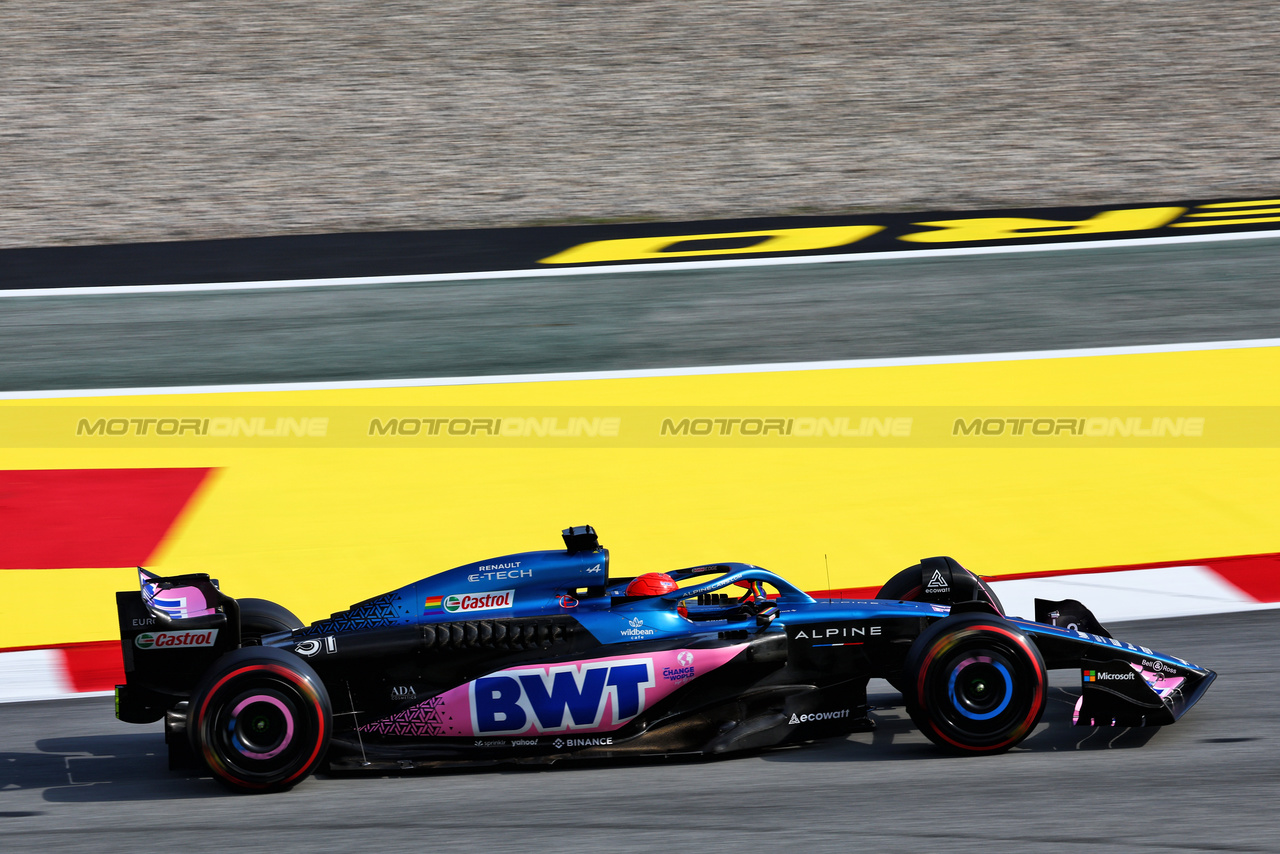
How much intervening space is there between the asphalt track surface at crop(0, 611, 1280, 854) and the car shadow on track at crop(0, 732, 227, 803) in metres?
0.01

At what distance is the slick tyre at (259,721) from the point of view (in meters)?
4.43

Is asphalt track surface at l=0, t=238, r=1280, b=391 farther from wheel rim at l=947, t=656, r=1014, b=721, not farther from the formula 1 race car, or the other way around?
wheel rim at l=947, t=656, r=1014, b=721

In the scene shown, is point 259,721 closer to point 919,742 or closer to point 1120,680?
point 919,742

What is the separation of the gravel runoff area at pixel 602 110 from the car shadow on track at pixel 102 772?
27.2 ft

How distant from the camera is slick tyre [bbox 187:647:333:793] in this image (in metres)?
4.43

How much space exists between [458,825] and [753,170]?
10.6 m

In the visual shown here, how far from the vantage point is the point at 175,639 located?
4707mm

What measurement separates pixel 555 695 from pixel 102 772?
1731 mm

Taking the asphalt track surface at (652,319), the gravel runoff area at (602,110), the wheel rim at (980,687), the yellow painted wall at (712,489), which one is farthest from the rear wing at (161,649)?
the gravel runoff area at (602,110)

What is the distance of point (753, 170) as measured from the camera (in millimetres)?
13938

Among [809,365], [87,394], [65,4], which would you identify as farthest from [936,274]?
[65,4]

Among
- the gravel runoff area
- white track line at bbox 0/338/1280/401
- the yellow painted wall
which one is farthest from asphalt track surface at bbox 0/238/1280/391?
the gravel runoff area

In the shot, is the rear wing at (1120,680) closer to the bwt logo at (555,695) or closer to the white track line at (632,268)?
the bwt logo at (555,695)

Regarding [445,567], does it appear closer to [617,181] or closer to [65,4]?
[617,181]
